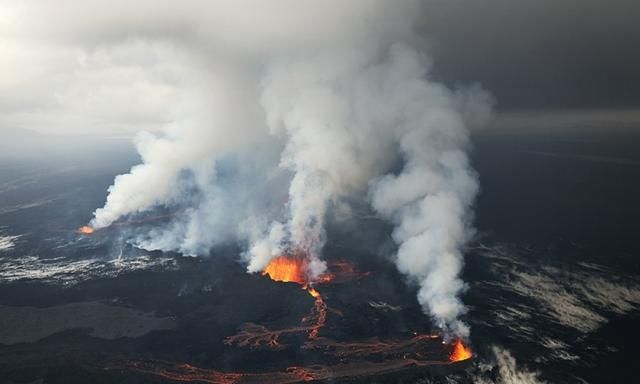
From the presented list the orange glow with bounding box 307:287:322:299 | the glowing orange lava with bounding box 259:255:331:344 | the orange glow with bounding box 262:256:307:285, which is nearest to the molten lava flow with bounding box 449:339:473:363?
the glowing orange lava with bounding box 259:255:331:344

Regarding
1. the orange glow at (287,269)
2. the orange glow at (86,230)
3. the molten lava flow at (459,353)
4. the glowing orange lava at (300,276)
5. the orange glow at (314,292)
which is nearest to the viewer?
the molten lava flow at (459,353)

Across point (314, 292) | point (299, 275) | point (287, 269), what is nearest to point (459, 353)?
point (314, 292)

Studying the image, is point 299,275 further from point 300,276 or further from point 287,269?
point 287,269

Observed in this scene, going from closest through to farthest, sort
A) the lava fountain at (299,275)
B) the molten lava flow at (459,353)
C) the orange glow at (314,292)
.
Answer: the molten lava flow at (459,353), the lava fountain at (299,275), the orange glow at (314,292)

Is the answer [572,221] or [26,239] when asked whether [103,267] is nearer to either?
[26,239]

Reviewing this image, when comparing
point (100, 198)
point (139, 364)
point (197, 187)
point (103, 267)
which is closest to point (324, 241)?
point (103, 267)

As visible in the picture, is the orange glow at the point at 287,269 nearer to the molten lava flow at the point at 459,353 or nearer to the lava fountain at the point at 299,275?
the lava fountain at the point at 299,275

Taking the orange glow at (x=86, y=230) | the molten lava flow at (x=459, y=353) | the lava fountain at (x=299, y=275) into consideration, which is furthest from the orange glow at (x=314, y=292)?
the orange glow at (x=86, y=230)

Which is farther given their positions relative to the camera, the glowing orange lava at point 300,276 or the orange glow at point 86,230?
the orange glow at point 86,230
